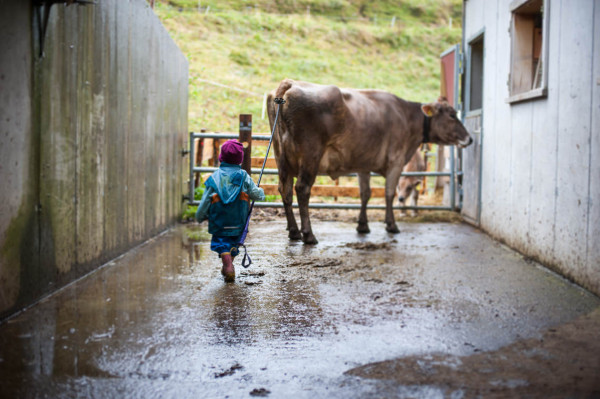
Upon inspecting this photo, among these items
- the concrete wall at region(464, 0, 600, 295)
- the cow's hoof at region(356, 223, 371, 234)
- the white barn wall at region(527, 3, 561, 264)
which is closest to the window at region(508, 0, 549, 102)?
the concrete wall at region(464, 0, 600, 295)

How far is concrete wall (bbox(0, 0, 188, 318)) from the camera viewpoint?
4.03 meters

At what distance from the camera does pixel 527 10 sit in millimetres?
7590

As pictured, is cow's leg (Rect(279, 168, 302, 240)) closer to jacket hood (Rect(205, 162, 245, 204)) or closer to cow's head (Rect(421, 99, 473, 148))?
jacket hood (Rect(205, 162, 245, 204))

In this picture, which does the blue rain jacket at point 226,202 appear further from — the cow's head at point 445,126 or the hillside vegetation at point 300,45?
the hillside vegetation at point 300,45

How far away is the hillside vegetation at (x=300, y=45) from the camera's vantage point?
25547mm

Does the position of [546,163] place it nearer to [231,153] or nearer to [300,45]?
[231,153]

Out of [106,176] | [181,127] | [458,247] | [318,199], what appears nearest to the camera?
[106,176]

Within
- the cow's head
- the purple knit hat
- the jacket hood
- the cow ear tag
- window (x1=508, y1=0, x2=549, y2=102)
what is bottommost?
the jacket hood

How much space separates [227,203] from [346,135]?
3337 mm

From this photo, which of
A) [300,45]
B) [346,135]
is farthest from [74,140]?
[300,45]

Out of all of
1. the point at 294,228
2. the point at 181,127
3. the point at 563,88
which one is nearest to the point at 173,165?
the point at 181,127

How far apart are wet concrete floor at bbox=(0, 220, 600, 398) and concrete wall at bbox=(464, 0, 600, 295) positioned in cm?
35

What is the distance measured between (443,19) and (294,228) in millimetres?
43681

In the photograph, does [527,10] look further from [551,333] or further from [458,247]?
[551,333]
